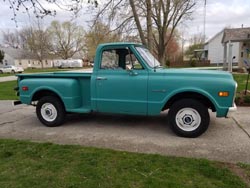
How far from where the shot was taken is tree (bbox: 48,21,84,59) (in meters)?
76.5

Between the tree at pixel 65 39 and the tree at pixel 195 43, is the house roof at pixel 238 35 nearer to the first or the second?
the tree at pixel 195 43

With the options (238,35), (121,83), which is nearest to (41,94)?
(121,83)

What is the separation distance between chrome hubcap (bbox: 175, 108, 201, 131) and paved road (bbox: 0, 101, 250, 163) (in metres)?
0.27

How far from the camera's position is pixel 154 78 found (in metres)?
5.02

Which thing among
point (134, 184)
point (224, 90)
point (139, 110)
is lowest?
point (134, 184)

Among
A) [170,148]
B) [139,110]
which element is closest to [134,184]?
[170,148]

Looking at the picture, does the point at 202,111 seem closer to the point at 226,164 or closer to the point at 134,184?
the point at 226,164

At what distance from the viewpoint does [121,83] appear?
5.25 meters

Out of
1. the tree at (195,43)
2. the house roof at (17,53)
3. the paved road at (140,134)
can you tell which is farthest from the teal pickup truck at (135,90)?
the house roof at (17,53)

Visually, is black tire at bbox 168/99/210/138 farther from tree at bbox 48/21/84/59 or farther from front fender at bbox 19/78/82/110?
tree at bbox 48/21/84/59

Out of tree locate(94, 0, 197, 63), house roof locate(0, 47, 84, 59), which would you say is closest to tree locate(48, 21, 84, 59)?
house roof locate(0, 47, 84, 59)

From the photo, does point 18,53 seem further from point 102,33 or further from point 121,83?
point 121,83

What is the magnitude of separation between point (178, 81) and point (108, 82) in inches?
62.3

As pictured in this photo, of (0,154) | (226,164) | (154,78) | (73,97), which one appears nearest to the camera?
(226,164)
